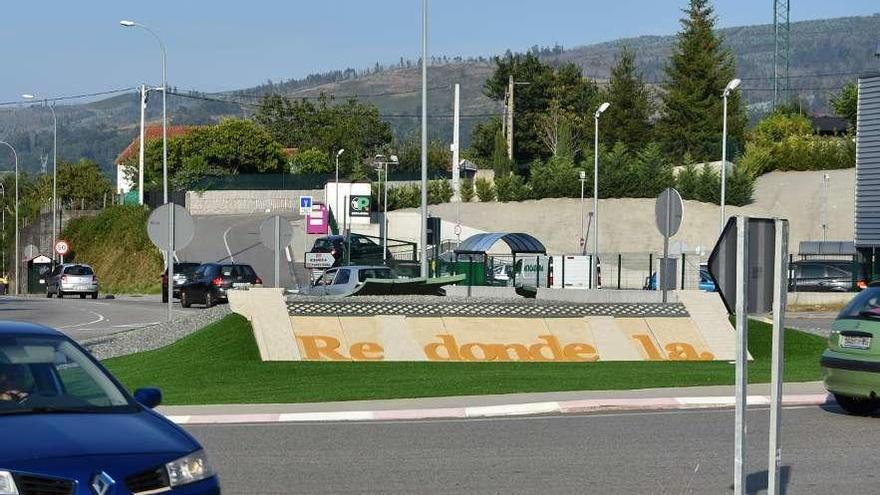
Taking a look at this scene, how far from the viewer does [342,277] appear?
3747 cm

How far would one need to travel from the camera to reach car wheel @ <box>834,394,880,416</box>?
628 inches

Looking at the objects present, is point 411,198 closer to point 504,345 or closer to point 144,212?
point 144,212

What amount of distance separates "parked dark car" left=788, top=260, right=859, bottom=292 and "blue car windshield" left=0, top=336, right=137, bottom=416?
42.8 m

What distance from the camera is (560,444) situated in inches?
Result: 544

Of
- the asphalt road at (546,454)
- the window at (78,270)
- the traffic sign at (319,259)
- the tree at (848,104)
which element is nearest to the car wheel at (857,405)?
the asphalt road at (546,454)

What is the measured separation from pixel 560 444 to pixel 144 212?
72.1 metres

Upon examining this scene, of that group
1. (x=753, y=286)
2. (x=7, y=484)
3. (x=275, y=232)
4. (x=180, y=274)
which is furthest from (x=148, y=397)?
(x=180, y=274)

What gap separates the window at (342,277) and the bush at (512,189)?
47.0 m

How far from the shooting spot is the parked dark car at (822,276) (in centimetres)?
4925

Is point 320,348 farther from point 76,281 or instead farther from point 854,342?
point 76,281

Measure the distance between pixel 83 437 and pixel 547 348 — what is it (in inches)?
702

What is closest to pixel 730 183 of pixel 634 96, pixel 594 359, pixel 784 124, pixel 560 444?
pixel 784 124

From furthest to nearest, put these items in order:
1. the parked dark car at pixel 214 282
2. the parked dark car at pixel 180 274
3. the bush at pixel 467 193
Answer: the bush at pixel 467 193
the parked dark car at pixel 180 274
the parked dark car at pixel 214 282

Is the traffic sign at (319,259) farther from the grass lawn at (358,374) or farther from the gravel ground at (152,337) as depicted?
the grass lawn at (358,374)
